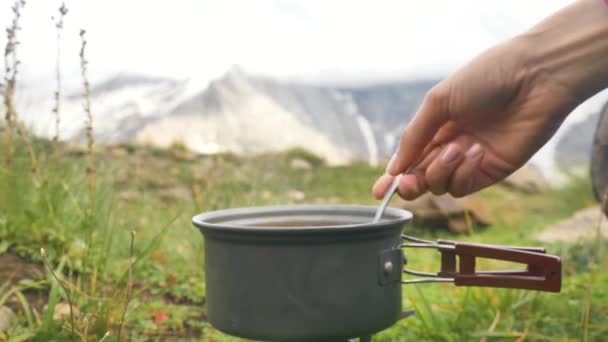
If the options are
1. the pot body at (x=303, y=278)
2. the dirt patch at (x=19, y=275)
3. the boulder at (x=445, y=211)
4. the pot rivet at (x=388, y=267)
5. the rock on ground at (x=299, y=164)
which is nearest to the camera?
the pot body at (x=303, y=278)

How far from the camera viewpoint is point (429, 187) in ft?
7.57

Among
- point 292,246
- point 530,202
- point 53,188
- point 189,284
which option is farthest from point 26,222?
point 530,202

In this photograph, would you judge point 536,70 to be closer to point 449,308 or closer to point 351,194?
point 449,308

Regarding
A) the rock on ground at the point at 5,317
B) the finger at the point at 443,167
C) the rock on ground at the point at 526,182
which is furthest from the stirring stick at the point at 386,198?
the rock on ground at the point at 526,182

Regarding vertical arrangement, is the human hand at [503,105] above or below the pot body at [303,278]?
above

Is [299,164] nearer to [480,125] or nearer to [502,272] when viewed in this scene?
[480,125]

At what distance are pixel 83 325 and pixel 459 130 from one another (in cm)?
148

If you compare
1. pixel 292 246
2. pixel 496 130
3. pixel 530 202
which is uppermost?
pixel 496 130

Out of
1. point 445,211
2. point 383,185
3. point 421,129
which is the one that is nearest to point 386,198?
point 383,185

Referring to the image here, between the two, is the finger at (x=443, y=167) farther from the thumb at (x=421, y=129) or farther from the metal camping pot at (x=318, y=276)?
the metal camping pot at (x=318, y=276)

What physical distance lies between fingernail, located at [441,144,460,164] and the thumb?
68 mm

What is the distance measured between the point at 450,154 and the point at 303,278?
2.57ft

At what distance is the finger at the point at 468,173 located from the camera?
2303mm

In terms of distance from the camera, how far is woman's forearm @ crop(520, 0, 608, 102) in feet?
6.57
